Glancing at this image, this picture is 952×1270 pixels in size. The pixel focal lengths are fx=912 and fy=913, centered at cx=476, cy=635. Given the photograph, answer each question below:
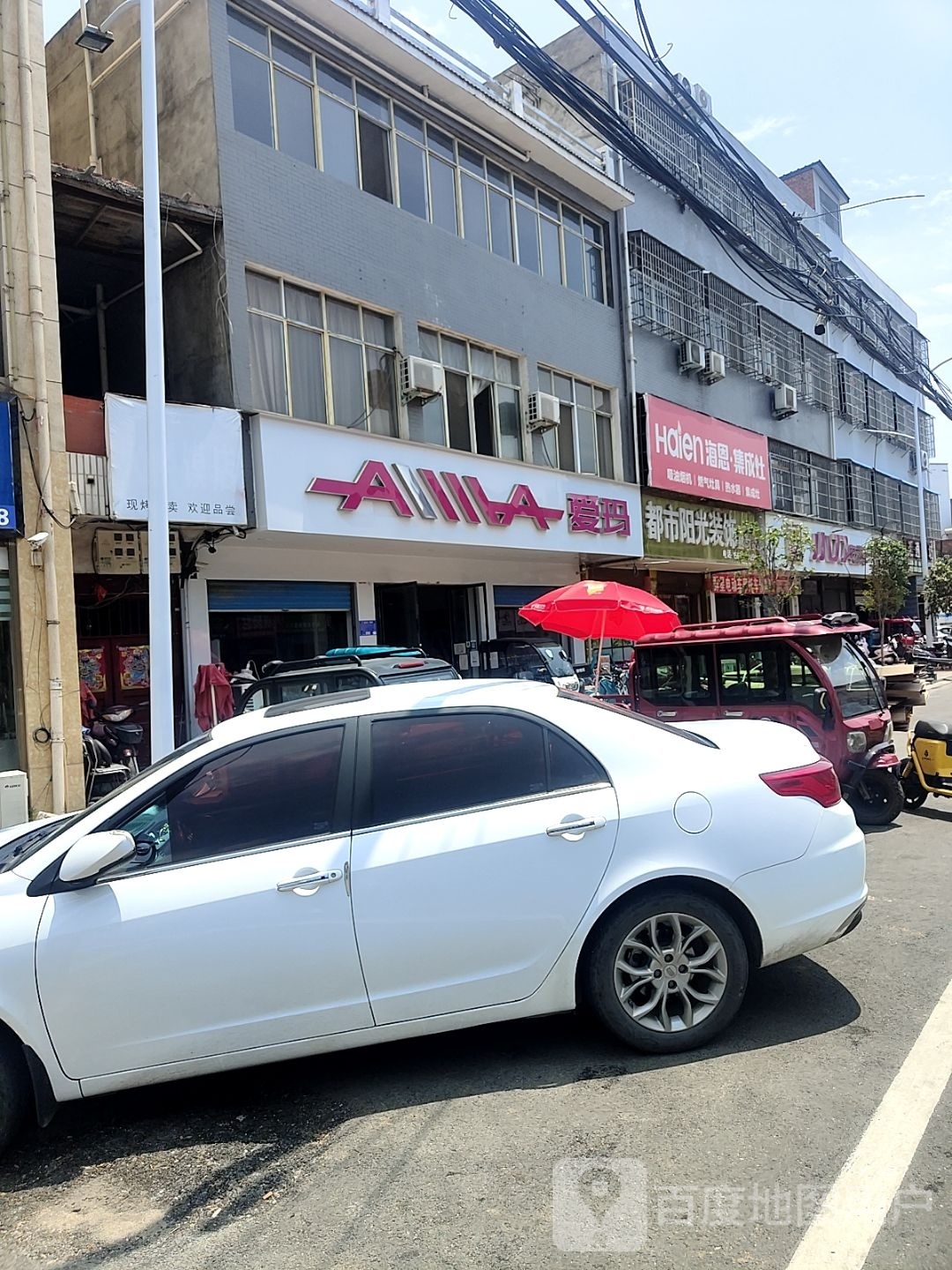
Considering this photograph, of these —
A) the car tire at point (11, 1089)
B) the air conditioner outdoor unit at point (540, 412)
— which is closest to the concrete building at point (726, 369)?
the air conditioner outdoor unit at point (540, 412)

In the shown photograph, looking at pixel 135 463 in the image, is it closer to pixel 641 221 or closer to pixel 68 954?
pixel 68 954

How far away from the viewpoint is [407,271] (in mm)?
14219

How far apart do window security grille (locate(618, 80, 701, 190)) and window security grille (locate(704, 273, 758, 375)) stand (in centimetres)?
269

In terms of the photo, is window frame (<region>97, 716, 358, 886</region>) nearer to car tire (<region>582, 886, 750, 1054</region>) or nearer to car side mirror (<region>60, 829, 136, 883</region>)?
car side mirror (<region>60, 829, 136, 883</region>)

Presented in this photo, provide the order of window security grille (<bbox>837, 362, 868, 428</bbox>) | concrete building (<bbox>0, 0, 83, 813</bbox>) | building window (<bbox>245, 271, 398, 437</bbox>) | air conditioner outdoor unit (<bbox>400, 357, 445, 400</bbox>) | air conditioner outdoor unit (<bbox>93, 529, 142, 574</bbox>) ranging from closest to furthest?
concrete building (<bbox>0, 0, 83, 813</bbox>) < air conditioner outdoor unit (<bbox>93, 529, 142, 574</bbox>) < building window (<bbox>245, 271, 398, 437</bbox>) < air conditioner outdoor unit (<bbox>400, 357, 445, 400</bbox>) < window security grille (<bbox>837, 362, 868, 428</bbox>)

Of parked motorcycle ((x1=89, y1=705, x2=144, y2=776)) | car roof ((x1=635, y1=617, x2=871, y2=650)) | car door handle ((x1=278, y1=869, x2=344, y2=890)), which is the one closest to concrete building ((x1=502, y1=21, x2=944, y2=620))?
car roof ((x1=635, y1=617, x2=871, y2=650))

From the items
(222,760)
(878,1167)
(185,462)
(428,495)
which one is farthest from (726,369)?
(878,1167)

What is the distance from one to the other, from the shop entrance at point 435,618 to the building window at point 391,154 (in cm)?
613

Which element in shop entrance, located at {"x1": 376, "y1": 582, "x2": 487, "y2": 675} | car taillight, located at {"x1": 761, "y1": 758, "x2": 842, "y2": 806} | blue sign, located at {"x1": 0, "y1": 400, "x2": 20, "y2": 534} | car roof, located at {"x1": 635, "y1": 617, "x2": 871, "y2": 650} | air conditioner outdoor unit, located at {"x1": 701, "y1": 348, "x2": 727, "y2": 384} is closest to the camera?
car taillight, located at {"x1": 761, "y1": 758, "x2": 842, "y2": 806}

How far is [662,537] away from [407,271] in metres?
8.30

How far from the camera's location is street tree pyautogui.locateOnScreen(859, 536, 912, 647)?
28.7 metres

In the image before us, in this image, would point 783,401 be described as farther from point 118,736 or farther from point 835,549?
point 118,736

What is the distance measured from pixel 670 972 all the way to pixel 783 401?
24.4 m

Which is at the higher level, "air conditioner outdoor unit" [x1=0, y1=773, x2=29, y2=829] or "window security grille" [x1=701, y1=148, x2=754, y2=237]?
"window security grille" [x1=701, y1=148, x2=754, y2=237]
